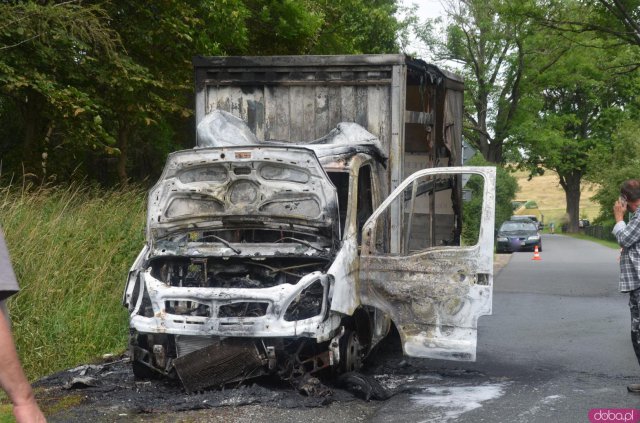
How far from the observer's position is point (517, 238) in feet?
108

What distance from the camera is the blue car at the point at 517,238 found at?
3275 cm

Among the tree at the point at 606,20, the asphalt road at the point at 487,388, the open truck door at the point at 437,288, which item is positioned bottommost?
the asphalt road at the point at 487,388

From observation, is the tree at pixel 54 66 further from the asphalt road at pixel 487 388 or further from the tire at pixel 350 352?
the tire at pixel 350 352

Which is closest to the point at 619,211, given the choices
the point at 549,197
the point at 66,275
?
the point at 66,275

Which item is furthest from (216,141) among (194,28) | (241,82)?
(194,28)

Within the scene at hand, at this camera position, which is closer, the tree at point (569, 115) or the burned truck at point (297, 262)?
the burned truck at point (297, 262)

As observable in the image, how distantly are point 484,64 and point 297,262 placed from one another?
136 ft

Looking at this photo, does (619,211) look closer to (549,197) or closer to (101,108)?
(101,108)

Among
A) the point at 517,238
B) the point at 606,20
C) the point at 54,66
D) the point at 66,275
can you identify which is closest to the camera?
the point at 66,275

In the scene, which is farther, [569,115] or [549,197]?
[549,197]

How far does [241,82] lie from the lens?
990cm

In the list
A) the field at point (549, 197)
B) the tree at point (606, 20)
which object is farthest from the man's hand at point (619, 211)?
the field at point (549, 197)

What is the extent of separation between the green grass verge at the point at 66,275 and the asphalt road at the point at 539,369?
3467 mm

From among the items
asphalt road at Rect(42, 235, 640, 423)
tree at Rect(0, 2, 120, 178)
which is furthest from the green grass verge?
tree at Rect(0, 2, 120, 178)
